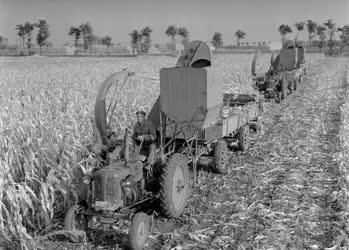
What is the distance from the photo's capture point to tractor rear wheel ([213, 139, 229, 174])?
795 cm

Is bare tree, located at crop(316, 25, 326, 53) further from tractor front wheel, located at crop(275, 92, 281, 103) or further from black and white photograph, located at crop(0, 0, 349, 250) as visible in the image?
black and white photograph, located at crop(0, 0, 349, 250)

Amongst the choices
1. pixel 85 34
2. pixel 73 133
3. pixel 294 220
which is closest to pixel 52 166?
pixel 73 133

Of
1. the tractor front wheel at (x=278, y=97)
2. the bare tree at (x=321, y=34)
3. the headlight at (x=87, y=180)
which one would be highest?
the bare tree at (x=321, y=34)

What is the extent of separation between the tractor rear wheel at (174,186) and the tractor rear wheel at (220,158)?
5.68ft

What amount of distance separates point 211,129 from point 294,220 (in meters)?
2.49

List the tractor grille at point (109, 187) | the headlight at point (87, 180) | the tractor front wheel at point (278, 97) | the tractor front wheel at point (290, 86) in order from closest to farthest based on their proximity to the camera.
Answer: the tractor grille at point (109, 187) < the headlight at point (87, 180) < the tractor front wheel at point (278, 97) < the tractor front wheel at point (290, 86)

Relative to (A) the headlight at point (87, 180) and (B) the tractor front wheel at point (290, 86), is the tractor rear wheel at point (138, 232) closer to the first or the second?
(A) the headlight at point (87, 180)

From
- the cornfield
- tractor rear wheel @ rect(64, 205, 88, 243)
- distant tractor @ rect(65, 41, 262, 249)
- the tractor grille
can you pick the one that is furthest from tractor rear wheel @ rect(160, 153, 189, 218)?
the cornfield

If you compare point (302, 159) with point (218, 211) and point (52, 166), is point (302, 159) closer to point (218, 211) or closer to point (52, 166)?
point (218, 211)

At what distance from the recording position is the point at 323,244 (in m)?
5.20

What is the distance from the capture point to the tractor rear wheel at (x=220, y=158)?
7.95 metres

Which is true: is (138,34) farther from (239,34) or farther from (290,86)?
(290,86)

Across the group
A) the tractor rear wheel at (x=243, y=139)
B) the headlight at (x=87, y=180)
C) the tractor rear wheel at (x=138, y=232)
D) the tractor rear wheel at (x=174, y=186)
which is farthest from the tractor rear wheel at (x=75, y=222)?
the tractor rear wheel at (x=243, y=139)

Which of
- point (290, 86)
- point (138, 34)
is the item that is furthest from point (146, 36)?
point (290, 86)
